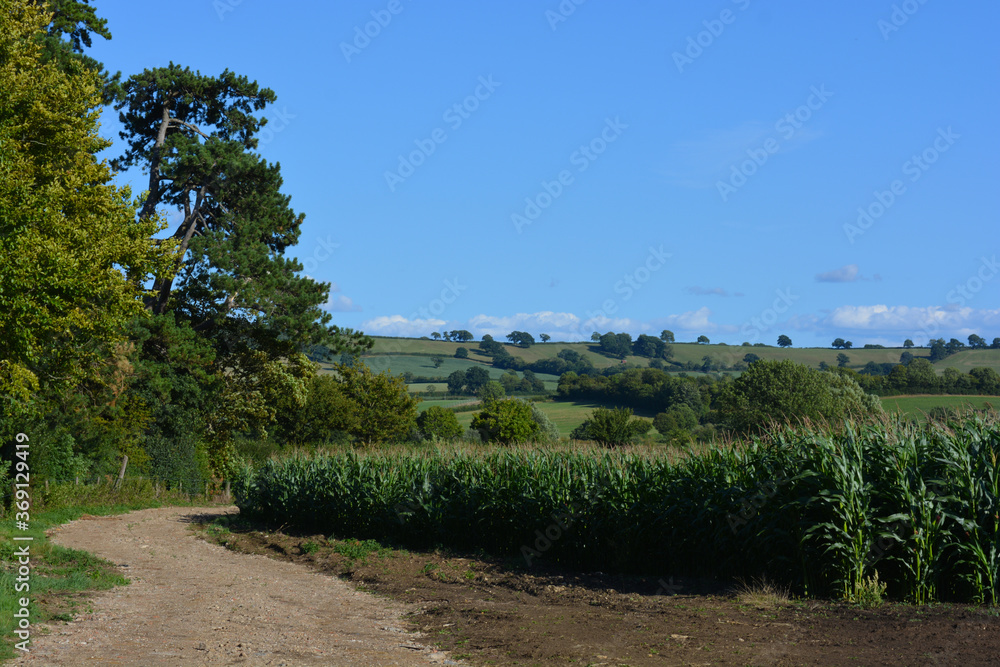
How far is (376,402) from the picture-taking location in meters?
54.1

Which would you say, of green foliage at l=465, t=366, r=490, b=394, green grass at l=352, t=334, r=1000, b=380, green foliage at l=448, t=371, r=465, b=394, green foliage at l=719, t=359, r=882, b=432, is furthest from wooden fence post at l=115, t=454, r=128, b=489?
green grass at l=352, t=334, r=1000, b=380

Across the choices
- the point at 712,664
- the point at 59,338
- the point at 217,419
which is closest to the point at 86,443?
the point at 59,338

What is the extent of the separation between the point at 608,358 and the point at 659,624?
12653cm

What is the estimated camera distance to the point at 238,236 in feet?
110

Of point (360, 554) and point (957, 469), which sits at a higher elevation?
point (957, 469)

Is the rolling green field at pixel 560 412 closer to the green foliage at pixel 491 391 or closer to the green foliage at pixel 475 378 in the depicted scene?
the green foliage at pixel 491 391

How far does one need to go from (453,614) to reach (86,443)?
71.5ft

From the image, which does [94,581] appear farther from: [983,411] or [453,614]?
Answer: [983,411]

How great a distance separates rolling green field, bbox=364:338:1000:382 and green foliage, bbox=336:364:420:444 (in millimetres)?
48213

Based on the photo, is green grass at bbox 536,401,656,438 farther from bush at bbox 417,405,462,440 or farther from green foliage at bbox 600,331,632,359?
green foliage at bbox 600,331,632,359

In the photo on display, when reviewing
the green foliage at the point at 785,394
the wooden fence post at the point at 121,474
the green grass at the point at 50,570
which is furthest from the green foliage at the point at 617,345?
the green grass at the point at 50,570

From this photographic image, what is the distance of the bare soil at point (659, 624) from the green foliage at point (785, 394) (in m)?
48.2

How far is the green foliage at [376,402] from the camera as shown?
53.2 metres

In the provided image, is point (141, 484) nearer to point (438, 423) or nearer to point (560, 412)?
point (438, 423)
